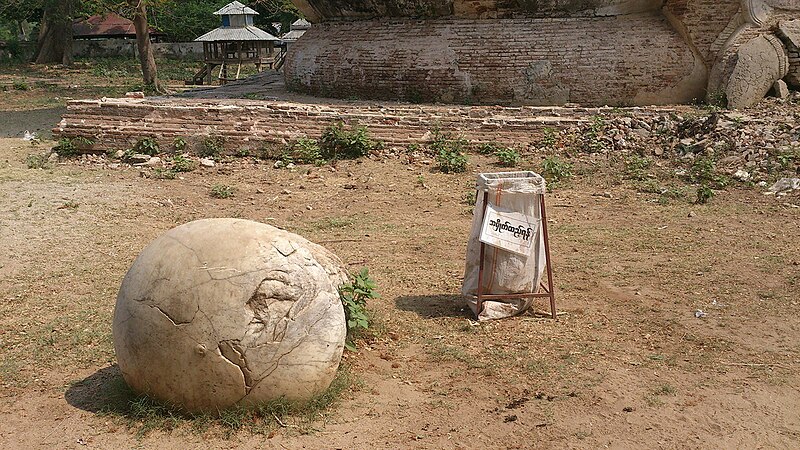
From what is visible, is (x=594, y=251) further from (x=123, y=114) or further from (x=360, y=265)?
(x=123, y=114)

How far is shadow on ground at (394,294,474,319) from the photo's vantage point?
5.74 m

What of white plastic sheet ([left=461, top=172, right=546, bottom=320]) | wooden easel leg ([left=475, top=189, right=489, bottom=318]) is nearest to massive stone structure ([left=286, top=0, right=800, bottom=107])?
white plastic sheet ([left=461, top=172, right=546, bottom=320])

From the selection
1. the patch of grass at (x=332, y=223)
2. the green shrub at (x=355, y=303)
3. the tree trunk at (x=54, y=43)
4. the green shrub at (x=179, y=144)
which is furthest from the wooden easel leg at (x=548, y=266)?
the tree trunk at (x=54, y=43)

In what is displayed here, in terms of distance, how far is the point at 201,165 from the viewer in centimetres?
1089

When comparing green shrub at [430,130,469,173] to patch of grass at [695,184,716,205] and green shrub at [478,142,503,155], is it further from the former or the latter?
patch of grass at [695,184,716,205]

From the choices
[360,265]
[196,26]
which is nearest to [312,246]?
[360,265]

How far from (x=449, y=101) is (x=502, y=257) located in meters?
8.24

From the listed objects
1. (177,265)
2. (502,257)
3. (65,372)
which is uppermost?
(177,265)

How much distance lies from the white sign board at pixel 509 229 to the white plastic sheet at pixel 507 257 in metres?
0.03

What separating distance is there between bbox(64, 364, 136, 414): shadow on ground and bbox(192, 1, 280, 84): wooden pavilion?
61.5ft

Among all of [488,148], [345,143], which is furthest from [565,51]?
[345,143]

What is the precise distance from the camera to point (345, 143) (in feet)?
36.1

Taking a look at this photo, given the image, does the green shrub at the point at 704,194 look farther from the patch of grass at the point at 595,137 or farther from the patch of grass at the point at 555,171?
the patch of grass at the point at 595,137

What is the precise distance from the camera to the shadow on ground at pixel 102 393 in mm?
4357
